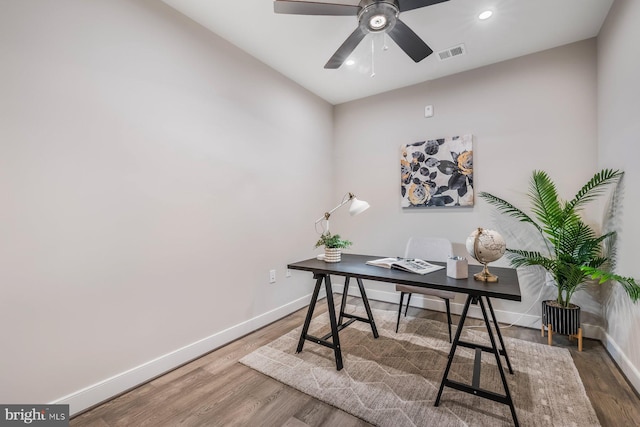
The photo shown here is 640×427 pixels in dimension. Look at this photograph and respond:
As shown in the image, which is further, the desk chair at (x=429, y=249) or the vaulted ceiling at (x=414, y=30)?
the desk chair at (x=429, y=249)

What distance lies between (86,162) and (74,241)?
478mm

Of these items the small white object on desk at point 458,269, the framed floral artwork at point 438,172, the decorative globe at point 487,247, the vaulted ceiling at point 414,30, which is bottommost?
the small white object on desk at point 458,269

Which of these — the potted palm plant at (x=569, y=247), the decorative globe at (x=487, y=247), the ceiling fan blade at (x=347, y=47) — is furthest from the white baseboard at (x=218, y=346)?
the ceiling fan blade at (x=347, y=47)

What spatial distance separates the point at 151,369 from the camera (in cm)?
198

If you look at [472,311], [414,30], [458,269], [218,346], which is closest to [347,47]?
[414,30]

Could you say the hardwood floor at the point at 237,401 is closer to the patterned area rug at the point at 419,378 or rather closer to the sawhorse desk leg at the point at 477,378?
the patterned area rug at the point at 419,378

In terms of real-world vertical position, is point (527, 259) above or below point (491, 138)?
below

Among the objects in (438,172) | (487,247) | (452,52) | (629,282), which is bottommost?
(629,282)

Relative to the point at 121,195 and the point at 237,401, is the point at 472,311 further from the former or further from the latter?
the point at 121,195

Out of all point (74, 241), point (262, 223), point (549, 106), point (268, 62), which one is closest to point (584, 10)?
point (549, 106)

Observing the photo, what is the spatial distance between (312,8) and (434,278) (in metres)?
1.82

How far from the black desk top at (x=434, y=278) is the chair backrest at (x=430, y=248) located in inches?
31.8

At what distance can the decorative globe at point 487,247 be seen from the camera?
5.45 feet

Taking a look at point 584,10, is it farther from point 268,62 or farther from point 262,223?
point 262,223
